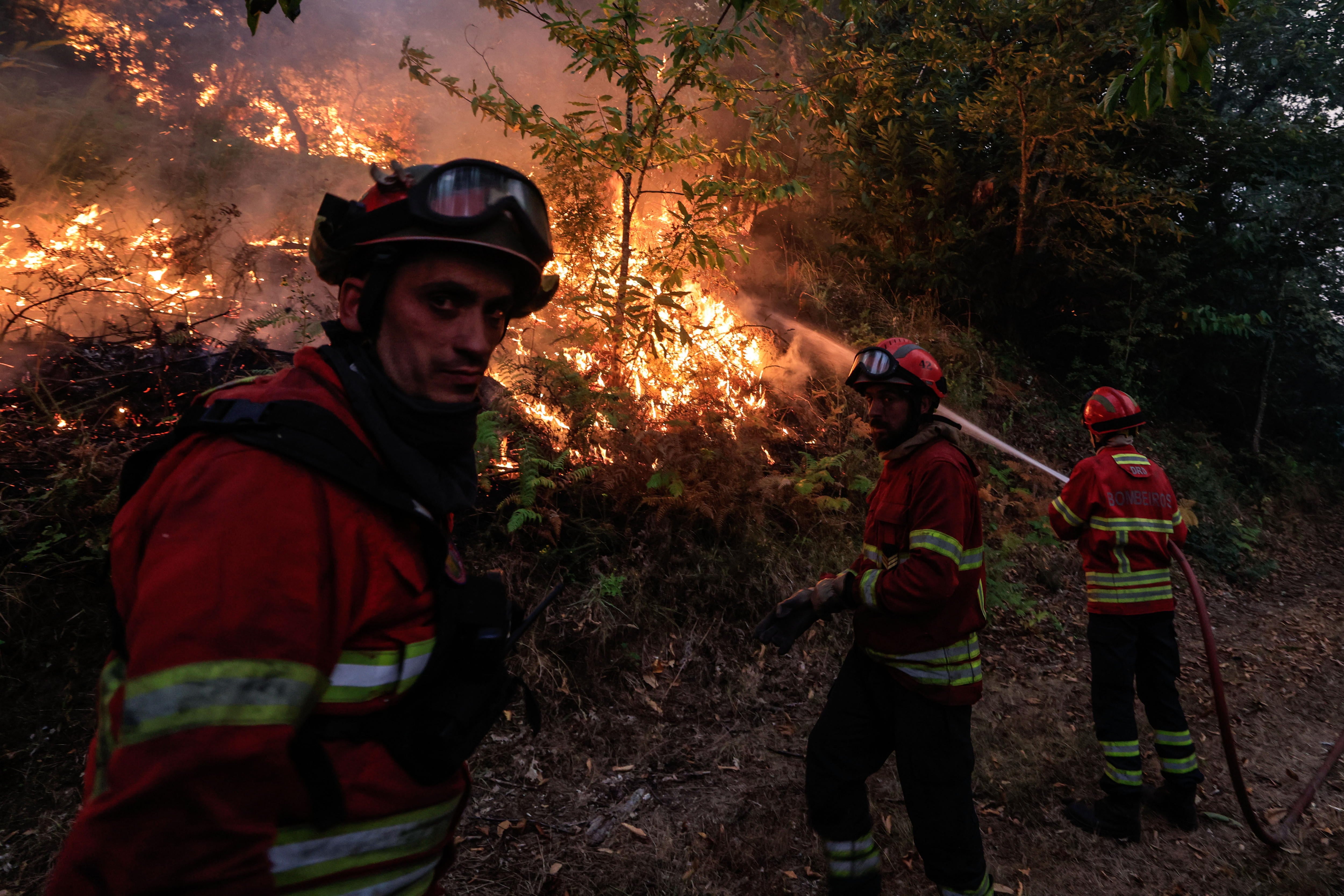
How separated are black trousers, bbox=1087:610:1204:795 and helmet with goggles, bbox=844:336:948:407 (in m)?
2.58

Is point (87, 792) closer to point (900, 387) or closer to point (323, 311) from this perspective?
point (900, 387)

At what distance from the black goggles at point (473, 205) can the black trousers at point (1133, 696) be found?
15.6 feet

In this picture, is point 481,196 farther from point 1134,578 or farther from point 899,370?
point 1134,578

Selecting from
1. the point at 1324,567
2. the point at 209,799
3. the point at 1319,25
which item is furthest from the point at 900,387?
the point at 1319,25

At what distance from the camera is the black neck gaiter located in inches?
56.2

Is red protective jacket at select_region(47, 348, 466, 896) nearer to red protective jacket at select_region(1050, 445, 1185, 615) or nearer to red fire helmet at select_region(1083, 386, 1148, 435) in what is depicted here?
red protective jacket at select_region(1050, 445, 1185, 615)

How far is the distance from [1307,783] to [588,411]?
7032 millimetres

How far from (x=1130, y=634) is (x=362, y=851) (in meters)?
5.00

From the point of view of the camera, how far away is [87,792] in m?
1.32

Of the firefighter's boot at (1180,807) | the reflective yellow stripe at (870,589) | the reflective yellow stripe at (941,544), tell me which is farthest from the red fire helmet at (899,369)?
the firefighter's boot at (1180,807)

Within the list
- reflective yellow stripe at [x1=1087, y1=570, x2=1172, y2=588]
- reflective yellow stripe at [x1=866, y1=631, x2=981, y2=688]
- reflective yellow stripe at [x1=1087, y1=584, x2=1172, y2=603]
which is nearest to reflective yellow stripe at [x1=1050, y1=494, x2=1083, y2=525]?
reflective yellow stripe at [x1=1087, y1=570, x2=1172, y2=588]

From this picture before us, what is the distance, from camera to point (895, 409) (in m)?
3.35

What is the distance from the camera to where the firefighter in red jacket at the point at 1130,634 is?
4.20 meters

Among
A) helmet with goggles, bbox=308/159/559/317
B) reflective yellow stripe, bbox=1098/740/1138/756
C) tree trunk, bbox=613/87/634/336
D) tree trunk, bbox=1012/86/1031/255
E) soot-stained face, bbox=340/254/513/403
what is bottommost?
reflective yellow stripe, bbox=1098/740/1138/756
